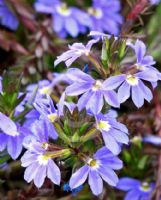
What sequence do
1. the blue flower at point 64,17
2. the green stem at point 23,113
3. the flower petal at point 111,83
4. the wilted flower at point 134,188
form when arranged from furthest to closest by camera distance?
the blue flower at point 64,17 < the wilted flower at point 134,188 < the green stem at point 23,113 < the flower petal at point 111,83

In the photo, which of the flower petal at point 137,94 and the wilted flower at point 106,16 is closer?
the flower petal at point 137,94

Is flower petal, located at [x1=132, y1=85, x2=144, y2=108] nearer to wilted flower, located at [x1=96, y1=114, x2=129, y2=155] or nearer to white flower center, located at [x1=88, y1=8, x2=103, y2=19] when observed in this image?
wilted flower, located at [x1=96, y1=114, x2=129, y2=155]

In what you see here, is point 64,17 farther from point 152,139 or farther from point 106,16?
point 152,139

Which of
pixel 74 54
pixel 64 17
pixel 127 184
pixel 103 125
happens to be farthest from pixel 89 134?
pixel 64 17

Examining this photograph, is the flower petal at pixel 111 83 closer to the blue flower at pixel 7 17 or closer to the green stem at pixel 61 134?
the green stem at pixel 61 134

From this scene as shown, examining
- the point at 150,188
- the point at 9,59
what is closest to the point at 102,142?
the point at 150,188

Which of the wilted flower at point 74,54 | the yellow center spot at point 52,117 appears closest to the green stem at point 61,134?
the yellow center spot at point 52,117

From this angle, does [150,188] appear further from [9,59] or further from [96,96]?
[9,59]
